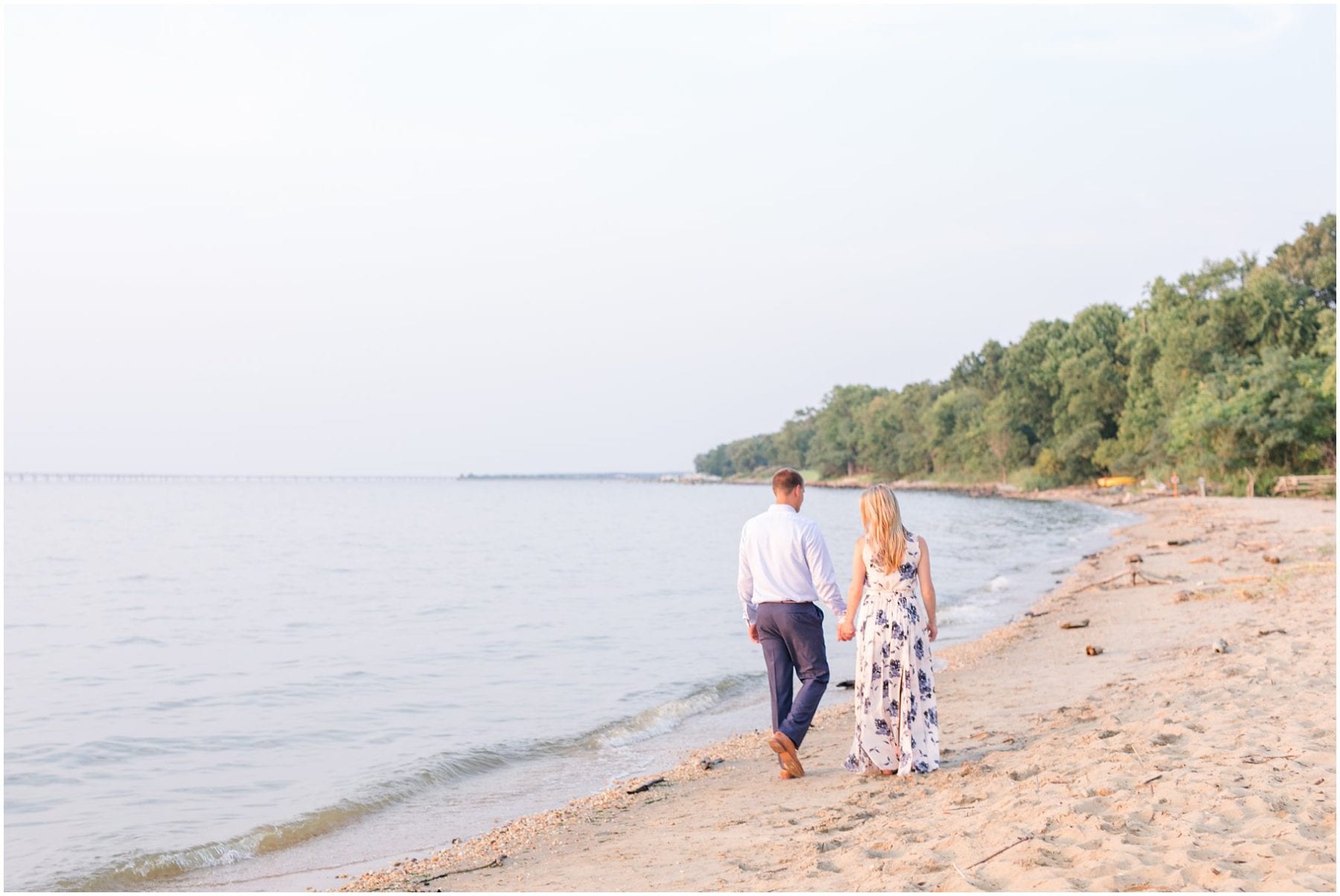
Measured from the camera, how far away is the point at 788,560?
6613mm

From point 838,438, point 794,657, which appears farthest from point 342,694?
point 838,438

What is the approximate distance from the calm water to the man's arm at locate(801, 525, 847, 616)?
119 inches

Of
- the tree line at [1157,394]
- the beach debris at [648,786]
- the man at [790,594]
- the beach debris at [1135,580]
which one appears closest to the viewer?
the man at [790,594]

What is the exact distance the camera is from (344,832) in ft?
25.1

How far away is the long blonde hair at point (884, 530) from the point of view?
6.36 meters

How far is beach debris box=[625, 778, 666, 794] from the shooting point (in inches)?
294

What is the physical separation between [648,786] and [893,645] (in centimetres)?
228

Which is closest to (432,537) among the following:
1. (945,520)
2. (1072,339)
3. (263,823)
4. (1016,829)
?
(945,520)

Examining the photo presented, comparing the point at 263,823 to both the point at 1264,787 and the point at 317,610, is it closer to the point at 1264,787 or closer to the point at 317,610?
the point at 1264,787

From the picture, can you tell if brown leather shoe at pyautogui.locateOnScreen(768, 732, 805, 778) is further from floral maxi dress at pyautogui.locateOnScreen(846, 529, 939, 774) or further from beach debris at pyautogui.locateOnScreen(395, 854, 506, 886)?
beach debris at pyautogui.locateOnScreen(395, 854, 506, 886)

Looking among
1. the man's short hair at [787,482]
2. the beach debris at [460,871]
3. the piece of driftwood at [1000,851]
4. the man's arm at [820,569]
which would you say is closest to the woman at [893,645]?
the man's arm at [820,569]

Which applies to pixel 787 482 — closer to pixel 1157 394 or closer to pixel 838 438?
pixel 1157 394

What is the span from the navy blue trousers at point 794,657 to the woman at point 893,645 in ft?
0.72

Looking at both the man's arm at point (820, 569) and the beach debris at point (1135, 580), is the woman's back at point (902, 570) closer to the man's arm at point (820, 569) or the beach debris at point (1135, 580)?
the man's arm at point (820, 569)
